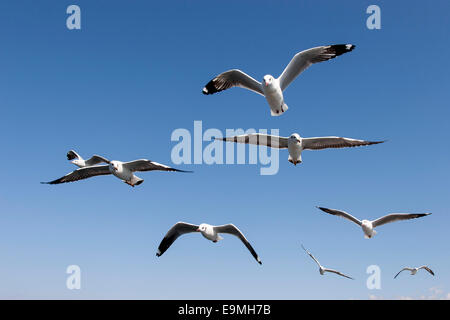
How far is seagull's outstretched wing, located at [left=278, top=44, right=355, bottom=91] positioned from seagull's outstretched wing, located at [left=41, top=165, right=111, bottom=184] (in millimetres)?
5380

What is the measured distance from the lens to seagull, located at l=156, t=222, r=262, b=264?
41.7 feet

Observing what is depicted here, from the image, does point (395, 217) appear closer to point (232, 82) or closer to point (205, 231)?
point (205, 231)

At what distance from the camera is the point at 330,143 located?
12594mm

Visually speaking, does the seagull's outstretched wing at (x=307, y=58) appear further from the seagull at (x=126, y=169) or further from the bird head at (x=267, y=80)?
the seagull at (x=126, y=169)

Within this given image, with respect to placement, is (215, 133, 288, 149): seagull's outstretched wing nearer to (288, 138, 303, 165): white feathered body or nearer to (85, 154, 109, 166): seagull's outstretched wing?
(288, 138, 303, 165): white feathered body

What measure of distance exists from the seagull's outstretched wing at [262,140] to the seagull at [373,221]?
3345mm

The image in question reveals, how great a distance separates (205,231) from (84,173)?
3.78 metres

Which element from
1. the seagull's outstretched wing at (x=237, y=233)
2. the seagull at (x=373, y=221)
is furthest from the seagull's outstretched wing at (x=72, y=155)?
the seagull at (x=373, y=221)

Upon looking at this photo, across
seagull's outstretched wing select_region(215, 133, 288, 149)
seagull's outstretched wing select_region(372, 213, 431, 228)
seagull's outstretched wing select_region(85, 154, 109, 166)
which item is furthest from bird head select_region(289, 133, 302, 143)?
seagull's outstretched wing select_region(85, 154, 109, 166)
